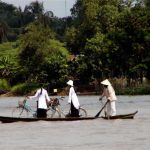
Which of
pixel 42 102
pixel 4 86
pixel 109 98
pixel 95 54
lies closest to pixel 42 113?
pixel 42 102

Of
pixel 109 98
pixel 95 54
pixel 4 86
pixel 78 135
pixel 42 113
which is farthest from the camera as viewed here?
pixel 4 86

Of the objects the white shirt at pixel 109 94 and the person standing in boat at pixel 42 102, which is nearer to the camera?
the person standing in boat at pixel 42 102

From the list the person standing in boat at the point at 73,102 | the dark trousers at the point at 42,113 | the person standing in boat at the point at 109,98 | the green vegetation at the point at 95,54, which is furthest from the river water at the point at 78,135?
the green vegetation at the point at 95,54

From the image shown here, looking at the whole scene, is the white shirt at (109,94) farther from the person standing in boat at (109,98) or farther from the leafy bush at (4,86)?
the leafy bush at (4,86)

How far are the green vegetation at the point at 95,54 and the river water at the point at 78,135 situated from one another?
36.8 metres

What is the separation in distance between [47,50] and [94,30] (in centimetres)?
612

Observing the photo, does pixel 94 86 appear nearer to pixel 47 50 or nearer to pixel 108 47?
pixel 108 47

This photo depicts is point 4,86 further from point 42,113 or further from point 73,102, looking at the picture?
point 73,102

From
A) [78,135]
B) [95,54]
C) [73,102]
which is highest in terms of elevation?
[95,54]

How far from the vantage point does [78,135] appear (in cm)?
2120

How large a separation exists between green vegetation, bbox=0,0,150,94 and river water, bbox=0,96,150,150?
1448 inches

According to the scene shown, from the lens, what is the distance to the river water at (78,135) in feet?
59.6

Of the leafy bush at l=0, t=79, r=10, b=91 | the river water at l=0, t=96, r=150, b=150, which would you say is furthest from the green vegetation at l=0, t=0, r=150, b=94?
the river water at l=0, t=96, r=150, b=150

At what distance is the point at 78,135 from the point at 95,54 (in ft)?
148
